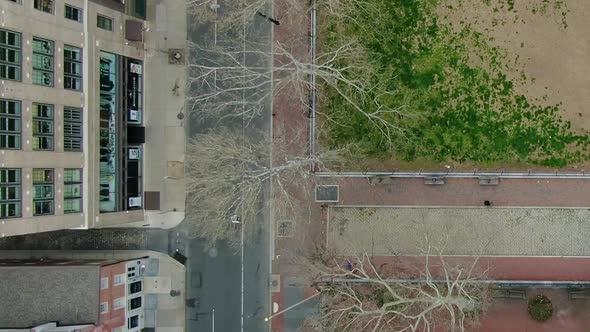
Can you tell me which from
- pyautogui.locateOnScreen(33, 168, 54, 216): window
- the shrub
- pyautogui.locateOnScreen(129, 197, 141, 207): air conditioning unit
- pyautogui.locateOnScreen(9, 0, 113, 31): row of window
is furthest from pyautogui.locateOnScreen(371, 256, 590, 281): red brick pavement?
pyautogui.locateOnScreen(9, 0, 113, 31): row of window

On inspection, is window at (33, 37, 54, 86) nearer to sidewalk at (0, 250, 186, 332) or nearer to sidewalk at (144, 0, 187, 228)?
sidewalk at (144, 0, 187, 228)

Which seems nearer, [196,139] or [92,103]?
[92,103]

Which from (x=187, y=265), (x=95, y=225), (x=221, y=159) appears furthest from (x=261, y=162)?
(x=95, y=225)

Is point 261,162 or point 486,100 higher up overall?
point 486,100

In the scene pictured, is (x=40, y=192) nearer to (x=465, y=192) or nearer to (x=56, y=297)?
(x=56, y=297)

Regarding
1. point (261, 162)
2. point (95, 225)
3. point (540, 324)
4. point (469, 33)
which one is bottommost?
point (540, 324)

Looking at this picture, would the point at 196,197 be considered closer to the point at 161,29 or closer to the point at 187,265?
the point at 187,265
